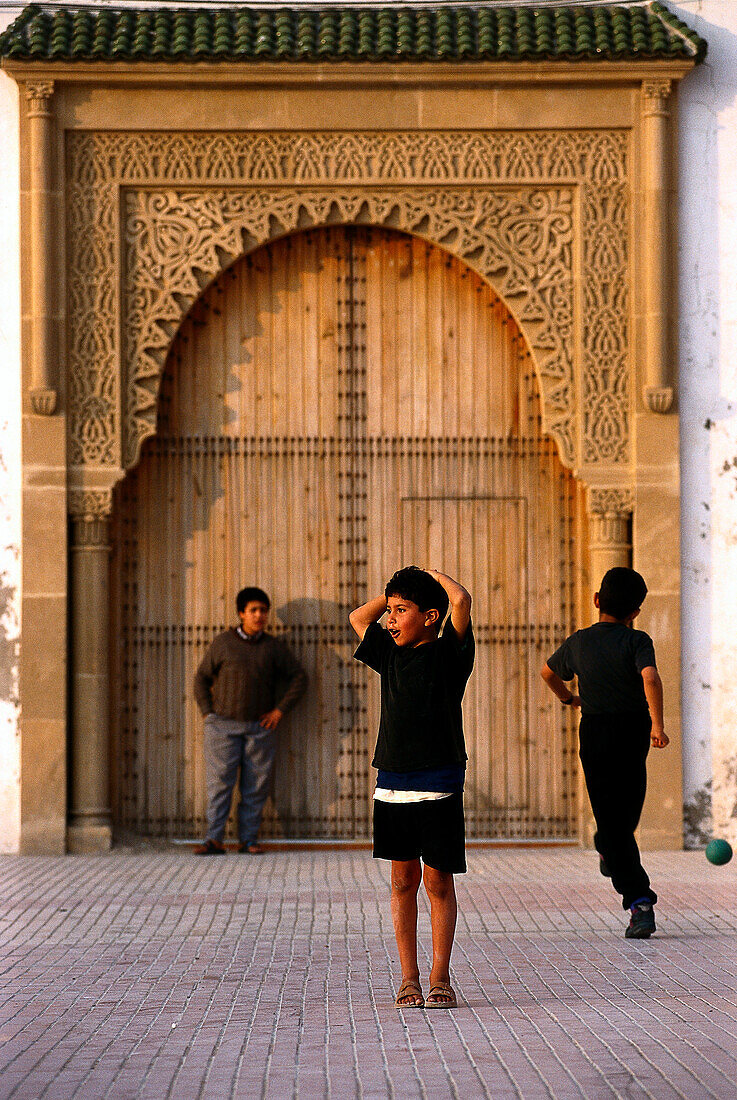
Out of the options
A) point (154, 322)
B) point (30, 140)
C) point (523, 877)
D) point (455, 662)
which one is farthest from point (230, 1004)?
point (30, 140)

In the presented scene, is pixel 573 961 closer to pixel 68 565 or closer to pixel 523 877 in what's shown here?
pixel 523 877

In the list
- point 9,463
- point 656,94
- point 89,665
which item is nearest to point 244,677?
point 89,665

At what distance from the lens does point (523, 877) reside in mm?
8609

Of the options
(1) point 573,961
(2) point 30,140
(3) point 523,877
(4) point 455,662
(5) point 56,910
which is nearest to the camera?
(4) point 455,662

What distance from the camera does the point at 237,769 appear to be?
9875mm

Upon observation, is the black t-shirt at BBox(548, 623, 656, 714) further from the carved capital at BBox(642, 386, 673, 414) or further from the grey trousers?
the grey trousers

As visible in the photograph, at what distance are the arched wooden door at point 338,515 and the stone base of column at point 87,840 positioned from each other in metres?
0.39

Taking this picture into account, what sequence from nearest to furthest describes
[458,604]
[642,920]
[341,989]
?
[458,604], [341,989], [642,920]

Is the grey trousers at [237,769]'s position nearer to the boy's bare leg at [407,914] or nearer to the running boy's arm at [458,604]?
the boy's bare leg at [407,914]

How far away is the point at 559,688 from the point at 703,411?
139 inches

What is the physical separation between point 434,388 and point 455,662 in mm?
4967

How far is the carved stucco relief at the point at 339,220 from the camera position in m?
9.80

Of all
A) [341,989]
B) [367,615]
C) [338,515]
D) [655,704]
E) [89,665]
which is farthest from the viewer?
[338,515]

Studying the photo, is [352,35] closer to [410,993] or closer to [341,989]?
[341,989]
